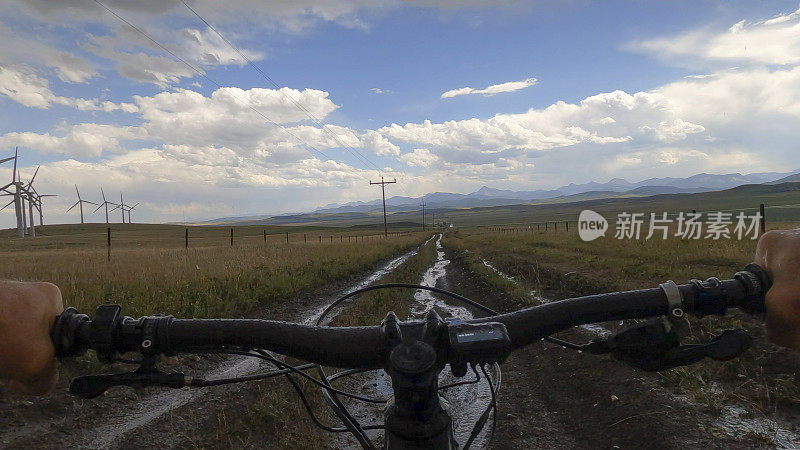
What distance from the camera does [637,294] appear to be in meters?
1.42

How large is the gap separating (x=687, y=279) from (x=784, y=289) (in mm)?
11387

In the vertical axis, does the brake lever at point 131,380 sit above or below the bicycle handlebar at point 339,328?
below

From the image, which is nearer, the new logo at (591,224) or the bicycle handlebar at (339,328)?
the bicycle handlebar at (339,328)

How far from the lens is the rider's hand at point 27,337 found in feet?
3.38

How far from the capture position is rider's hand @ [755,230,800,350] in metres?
1.18

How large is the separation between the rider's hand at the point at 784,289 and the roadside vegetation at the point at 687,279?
12 cm

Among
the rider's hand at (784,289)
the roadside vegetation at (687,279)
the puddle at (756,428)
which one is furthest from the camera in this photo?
the roadside vegetation at (687,279)

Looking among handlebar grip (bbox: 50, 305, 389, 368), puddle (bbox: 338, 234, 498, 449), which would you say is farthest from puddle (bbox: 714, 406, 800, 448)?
handlebar grip (bbox: 50, 305, 389, 368)

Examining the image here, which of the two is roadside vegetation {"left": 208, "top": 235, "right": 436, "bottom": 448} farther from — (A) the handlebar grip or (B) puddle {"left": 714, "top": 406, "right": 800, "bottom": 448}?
(B) puddle {"left": 714, "top": 406, "right": 800, "bottom": 448}

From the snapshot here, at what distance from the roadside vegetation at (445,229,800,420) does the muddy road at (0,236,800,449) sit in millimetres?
394

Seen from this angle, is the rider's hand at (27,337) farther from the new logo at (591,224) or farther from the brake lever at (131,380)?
the new logo at (591,224)

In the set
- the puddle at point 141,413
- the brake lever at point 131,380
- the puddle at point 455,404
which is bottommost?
the puddle at point 455,404

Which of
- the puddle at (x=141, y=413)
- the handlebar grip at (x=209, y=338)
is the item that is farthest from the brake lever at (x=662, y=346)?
the puddle at (x=141, y=413)

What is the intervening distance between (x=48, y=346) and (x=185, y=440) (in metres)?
3.73
